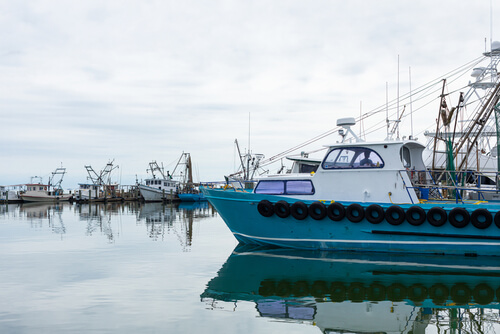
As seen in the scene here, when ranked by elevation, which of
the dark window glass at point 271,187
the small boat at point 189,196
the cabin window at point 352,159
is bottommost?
the small boat at point 189,196

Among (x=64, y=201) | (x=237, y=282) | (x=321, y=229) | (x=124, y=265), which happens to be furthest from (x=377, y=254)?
(x=64, y=201)

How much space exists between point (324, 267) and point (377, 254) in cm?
228

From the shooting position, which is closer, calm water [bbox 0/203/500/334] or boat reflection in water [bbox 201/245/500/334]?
calm water [bbox 0/203/500/334]

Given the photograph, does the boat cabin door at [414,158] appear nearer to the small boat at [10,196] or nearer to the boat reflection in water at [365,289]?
the boat reflection in water at [365,289]

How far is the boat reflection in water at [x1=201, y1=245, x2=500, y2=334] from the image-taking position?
832cm

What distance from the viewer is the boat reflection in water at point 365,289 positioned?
832cm

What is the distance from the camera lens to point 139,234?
21969 millimetres

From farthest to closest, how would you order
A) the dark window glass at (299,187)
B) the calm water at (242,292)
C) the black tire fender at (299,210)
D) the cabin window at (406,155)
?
the cabin window at (406,155), the dark window glass at (299,187), the black tire fender at (299,210), the calm water at (242,292)

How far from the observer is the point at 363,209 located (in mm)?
13750

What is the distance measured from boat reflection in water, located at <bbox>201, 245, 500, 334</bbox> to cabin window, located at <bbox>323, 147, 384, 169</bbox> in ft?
9.06

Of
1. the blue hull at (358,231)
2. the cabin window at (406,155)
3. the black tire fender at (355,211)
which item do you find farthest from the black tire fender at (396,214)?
the cabin window at (406,155)

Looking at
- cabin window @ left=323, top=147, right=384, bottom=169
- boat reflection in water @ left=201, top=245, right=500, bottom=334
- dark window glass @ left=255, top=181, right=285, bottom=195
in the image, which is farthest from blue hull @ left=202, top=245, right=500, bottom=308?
cabin window @ left=323, top=147, right=384, bottom=169

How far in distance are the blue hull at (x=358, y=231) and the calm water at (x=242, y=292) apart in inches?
14.4

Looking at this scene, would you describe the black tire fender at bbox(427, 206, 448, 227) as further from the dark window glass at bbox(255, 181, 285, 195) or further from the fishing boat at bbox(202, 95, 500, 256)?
the dark window glass at bbox(255, 181, 285, 195)
